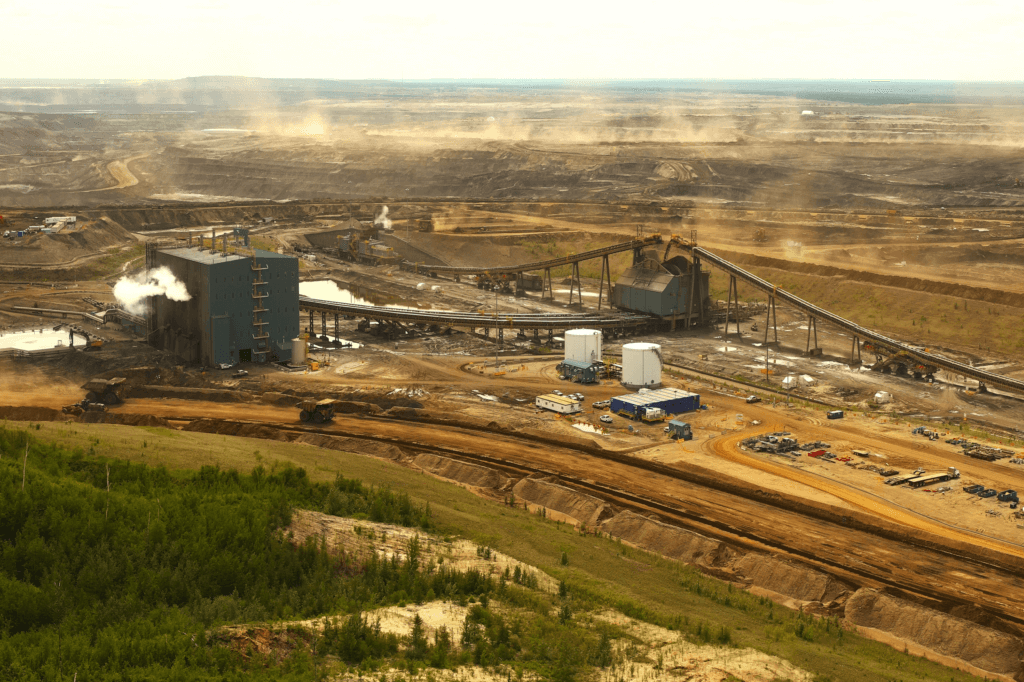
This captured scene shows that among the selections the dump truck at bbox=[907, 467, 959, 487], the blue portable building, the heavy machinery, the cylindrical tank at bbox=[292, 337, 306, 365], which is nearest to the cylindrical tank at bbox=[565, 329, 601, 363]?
the blue portable building

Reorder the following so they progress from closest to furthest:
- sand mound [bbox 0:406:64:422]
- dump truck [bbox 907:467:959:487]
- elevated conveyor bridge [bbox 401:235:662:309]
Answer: dump truck [bbox 907:467:959:487] → sand mound [bbox 0:406:64:422] → elevated conveyor bridge [bbox 401:235:662:309]

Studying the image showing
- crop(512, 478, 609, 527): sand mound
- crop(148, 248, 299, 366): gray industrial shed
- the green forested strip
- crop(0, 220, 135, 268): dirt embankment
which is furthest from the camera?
crop(0, 220, 135, 268): dirt embankment

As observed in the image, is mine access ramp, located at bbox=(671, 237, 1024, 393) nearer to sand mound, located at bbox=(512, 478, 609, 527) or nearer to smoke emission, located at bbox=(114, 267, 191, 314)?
sand mound, located at bbox=(512, 478, 609, 527)

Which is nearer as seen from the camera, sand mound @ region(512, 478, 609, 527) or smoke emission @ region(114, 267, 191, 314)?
sand mound @ region(512, 478, 609, 527)

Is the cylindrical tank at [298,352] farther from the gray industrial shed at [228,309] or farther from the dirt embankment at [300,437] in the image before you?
the dirt embankment at [300,437]

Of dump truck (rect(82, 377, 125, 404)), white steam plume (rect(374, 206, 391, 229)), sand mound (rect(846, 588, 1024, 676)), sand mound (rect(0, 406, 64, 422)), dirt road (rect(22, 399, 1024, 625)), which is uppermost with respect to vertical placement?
white steam plume (rect(374, 206, 391, 229))

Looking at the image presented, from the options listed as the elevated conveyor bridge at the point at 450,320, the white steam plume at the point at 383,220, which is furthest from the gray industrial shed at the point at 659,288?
the white steam plume at the point at 383,220
